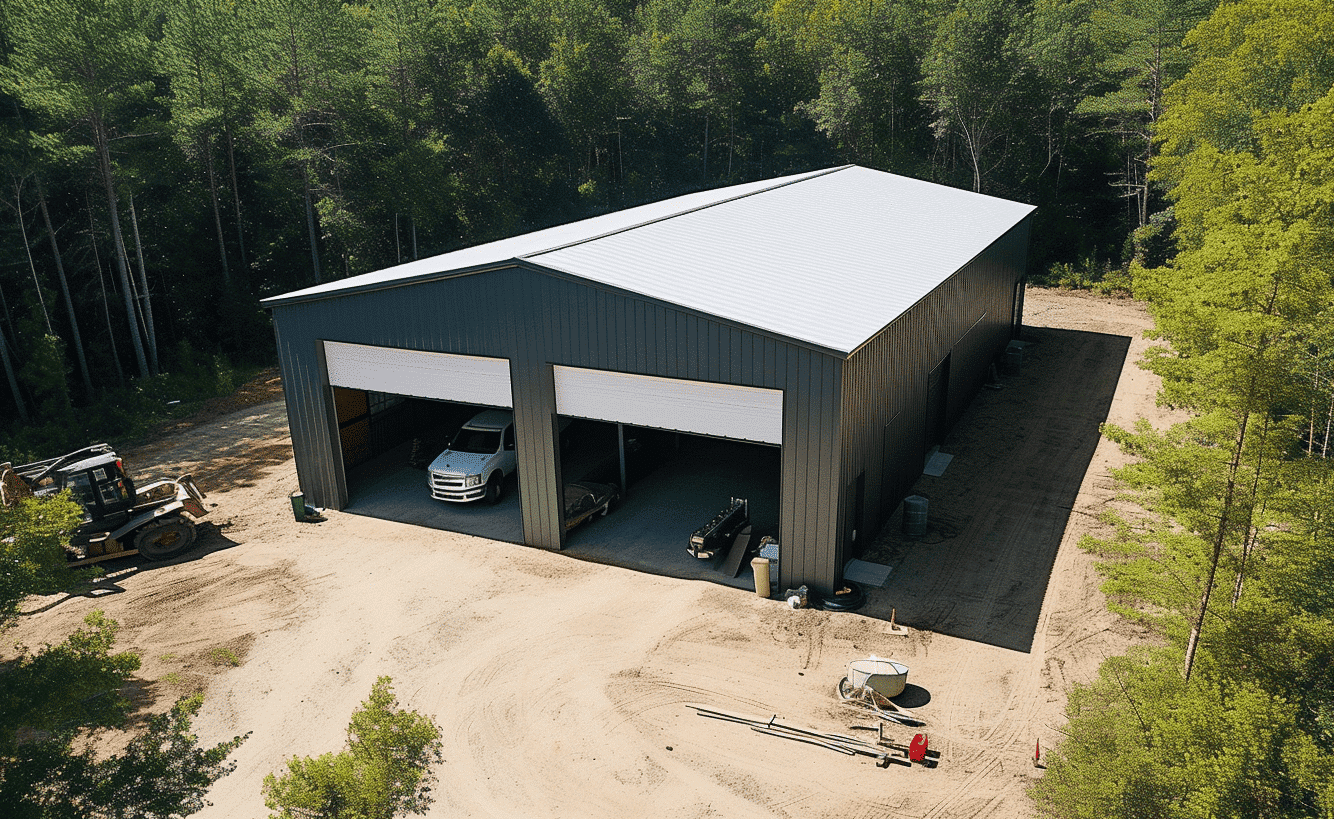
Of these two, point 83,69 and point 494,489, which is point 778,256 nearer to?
point 494,489

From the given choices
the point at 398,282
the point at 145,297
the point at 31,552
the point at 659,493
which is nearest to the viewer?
the point at 31,552

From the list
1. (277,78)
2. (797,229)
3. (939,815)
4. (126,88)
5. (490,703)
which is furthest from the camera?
(277,78)

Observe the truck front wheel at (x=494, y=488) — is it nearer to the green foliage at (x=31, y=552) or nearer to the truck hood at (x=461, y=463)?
the truck hood at (x=461, y=463)

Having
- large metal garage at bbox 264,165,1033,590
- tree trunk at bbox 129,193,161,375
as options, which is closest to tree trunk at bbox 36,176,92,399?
tree trunk at bbox 129,193,161,375

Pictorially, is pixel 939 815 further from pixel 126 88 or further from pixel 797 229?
pixel 126 88

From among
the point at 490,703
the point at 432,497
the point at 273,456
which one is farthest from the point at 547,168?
the point at 490,703

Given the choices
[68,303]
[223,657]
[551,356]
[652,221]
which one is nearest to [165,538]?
[223,657]

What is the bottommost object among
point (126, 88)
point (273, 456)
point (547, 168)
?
point (273, 456)
